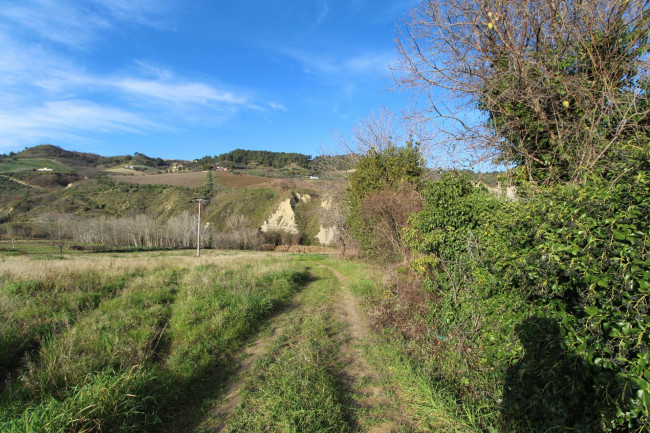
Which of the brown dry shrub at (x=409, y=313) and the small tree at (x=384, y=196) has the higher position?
the small tree at (x=384, y=196)

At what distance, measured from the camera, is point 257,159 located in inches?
5084

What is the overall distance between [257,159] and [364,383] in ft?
429

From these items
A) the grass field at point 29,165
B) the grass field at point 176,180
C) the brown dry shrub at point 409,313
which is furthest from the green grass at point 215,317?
the grass field at point 29,165

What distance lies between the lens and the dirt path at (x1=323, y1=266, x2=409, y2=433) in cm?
345

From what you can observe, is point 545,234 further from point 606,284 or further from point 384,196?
point 384,196

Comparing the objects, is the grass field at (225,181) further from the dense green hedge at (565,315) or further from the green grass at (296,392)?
the dense green hedge at (565,315)

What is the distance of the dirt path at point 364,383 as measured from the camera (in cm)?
345

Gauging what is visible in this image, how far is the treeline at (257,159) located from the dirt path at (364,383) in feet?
335

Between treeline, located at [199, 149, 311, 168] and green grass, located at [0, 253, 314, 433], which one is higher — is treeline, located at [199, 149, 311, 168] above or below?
above

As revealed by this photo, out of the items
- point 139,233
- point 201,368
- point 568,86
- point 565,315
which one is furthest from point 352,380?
point 139,233

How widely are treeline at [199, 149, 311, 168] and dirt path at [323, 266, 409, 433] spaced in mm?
102108

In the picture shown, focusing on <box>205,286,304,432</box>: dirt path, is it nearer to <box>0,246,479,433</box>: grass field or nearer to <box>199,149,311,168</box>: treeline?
<box>0,246,479,433</box>: grass field

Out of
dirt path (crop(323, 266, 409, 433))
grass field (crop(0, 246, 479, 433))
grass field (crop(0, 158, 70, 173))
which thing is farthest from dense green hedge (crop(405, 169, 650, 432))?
grass field (crop(0, 158, 70, 173))

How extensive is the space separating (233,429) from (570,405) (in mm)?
3152
